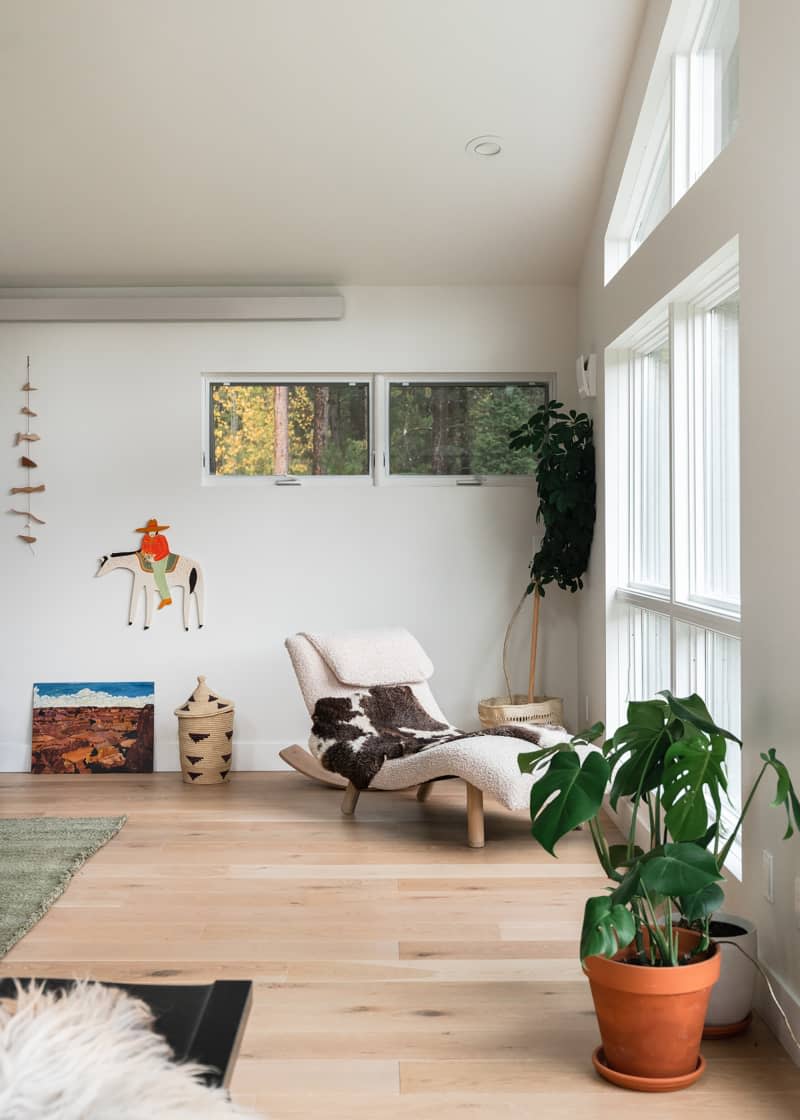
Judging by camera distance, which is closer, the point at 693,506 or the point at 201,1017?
the point at 201,1017

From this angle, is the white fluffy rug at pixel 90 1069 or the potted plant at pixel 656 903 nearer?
the white fluffy rug at pixel 90 1069

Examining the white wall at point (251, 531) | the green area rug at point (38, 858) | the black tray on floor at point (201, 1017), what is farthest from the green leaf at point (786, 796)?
the white wall at point (251, 531)

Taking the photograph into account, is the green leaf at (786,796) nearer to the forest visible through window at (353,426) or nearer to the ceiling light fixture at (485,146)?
the ceiling light fixture at (485,146)

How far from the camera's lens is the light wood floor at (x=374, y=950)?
2.11 m

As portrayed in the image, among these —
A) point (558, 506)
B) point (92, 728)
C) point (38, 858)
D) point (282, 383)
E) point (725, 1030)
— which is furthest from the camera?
point (282, 383)

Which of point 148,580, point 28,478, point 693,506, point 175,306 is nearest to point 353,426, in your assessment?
point 175,306

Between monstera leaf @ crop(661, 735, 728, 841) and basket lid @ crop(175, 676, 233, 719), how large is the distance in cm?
311

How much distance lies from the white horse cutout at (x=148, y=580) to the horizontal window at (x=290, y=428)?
557mm

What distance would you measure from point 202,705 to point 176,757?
0.52 m

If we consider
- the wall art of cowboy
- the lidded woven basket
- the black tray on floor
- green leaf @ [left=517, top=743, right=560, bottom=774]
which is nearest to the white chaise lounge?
the lidded woven basket

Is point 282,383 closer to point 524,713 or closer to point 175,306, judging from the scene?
point 175,306

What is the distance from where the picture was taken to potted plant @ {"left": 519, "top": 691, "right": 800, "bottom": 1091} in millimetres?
2043

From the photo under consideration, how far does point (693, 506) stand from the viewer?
330 centimetres

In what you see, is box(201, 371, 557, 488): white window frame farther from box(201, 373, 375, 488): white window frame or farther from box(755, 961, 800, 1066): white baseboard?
box(755, 961, 800, 1066): white baseboard
